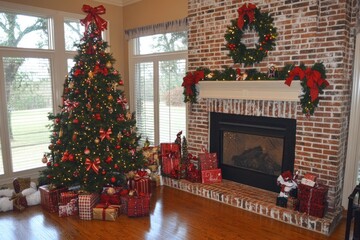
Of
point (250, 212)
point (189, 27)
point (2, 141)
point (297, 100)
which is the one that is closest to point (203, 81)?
point (189, 27)

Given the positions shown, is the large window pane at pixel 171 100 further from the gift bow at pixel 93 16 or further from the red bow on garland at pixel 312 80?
the red bow on garland at pixel 312 80

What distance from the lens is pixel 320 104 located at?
3.25m

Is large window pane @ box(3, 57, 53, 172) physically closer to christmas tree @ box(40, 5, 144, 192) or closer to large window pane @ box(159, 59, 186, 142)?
christmas tree @ box(40, 5, 144, 192)

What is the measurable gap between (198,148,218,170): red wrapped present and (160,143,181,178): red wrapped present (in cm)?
42

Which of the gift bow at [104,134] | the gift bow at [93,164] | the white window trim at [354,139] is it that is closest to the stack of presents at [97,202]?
the gift bow at [93,164]

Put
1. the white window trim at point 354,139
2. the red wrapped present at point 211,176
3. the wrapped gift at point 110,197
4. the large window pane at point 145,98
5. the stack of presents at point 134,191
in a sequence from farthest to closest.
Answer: the large window pane at point 145,98, the red wrapped present at point 211,176, the wrapped gift at point 110,197, the stack of presents at point 134,191, the white window trim at point 354,139

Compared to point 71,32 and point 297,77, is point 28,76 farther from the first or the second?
point 297,77

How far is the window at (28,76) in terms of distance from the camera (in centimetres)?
430

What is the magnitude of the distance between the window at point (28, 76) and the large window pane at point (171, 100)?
1601 mm

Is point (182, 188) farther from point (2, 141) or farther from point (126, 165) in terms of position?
point (2, 141)

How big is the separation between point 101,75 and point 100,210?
5.55ft

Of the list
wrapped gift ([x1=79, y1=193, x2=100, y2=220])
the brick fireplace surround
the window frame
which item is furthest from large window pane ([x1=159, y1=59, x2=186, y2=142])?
wrapped gift ([x1=79, y1=193, x2=100, y2=220])

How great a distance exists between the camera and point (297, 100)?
326 cm

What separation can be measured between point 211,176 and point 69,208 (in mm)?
1979
